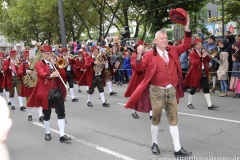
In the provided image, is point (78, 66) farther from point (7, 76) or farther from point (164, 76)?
point (164, 76)

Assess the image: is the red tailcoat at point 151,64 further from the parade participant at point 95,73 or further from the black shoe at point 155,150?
the parade participant at point 95,73

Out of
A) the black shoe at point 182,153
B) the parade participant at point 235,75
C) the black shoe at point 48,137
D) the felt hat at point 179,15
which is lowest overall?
the black shoe at point 48,137

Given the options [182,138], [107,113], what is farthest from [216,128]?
[107,113]

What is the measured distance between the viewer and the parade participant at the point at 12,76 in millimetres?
11414

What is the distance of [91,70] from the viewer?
11.1 m

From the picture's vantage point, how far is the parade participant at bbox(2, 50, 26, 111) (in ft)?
37.4

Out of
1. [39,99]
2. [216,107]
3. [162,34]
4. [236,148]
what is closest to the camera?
[162,34]

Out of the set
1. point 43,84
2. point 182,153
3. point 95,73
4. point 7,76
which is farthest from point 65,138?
point 7,76

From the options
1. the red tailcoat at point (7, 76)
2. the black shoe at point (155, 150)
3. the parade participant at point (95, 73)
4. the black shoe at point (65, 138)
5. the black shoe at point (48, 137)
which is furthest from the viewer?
the red tailcoat at point (7, 76)

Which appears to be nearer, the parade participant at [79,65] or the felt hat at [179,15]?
the felt hat at [179,15]

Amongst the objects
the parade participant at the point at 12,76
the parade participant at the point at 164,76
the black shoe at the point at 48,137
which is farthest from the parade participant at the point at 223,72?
the parade participant at the point at 12,76

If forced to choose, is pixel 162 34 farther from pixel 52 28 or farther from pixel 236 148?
pixel 52 28

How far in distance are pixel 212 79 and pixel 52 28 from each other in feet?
88.8

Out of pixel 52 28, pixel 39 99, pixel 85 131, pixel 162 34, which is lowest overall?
pixel 85 131
